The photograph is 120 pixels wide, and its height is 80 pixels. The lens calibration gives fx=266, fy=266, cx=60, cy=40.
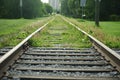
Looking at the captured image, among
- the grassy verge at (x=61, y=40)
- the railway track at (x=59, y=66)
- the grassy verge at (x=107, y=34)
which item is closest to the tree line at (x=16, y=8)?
the grassy verge at (x=107, y=34)

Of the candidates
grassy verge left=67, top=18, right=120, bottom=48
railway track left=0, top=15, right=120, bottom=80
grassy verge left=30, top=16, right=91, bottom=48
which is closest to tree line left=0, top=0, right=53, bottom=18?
grassy verge left=67, top=18, right=120, bottom=48

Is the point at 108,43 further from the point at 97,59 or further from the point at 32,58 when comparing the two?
the point at 32,58

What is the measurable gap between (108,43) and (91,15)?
170 feet

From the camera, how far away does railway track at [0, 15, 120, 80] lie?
4492 mm

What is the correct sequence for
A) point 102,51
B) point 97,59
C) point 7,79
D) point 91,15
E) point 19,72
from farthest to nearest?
point 91,15 < point 102,51 < point 97,59 < point 19,72 < point 7,79

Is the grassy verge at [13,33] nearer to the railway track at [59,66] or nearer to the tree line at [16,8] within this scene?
the railway track at [59,66]

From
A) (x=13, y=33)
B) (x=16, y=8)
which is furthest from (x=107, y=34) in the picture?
(x=16, y=8)

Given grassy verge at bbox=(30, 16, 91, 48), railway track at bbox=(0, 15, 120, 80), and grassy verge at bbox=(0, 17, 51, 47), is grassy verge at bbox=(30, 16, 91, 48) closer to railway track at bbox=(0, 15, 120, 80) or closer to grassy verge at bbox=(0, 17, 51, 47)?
grassy verge at bbox=(0, 17, 51, 47)

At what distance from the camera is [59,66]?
5.32 m

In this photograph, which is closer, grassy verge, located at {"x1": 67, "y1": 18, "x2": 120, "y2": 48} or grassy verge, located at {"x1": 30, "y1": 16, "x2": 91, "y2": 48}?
grassy verge, located at {"x1": 30, "y1": 16, "x2": 91, "y2": 48}

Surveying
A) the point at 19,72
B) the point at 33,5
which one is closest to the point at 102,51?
the point at 19,72

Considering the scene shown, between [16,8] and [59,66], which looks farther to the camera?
[16,8]

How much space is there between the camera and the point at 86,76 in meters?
4.55

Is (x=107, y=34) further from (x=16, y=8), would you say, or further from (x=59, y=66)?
(x=16, y=8)
